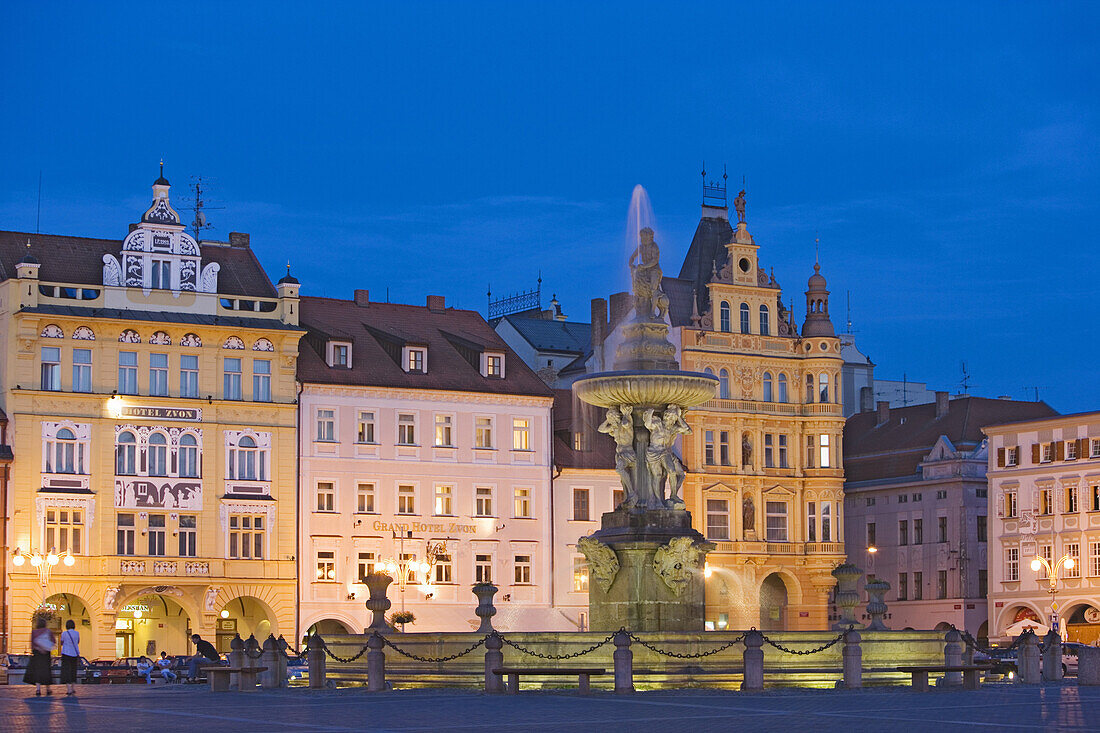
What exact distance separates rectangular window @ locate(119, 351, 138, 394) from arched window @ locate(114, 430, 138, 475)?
141 centimetres

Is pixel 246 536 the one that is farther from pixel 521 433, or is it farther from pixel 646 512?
pixel 646 512

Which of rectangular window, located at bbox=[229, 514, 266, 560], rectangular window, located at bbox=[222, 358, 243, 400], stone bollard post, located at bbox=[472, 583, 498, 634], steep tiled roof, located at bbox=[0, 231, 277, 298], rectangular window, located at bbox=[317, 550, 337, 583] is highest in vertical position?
steep tiled roof, located at bbox=[0, 231, 277, 298]

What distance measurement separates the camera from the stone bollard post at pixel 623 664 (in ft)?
107

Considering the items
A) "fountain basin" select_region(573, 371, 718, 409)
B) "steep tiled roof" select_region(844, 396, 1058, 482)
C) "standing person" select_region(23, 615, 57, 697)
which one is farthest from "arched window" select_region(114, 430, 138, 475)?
"steep tiled roof" select_region(844, 396, 1058, 482)

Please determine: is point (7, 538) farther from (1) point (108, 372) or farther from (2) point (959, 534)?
(2) point (959, 534)

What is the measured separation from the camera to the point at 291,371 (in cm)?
6725

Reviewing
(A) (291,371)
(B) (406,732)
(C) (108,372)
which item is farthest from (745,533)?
(B) (406,732)

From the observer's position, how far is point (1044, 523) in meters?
79.2

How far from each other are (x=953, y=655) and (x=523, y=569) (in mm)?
36169

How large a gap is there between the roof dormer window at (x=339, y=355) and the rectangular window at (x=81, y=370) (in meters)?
8.71

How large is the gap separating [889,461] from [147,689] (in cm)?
5332

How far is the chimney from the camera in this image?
88.9 meters

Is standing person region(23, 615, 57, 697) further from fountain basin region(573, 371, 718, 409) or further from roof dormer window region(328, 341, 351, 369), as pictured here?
roof dormer window region(328, 341, 351, 369)

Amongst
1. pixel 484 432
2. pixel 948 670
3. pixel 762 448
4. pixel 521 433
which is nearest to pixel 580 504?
pixel 521 433
